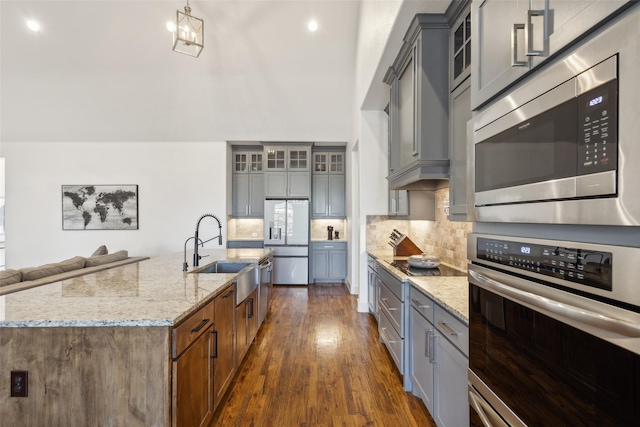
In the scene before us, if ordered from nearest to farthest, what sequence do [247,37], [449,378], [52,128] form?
[449,378], [247,37], [52,128]

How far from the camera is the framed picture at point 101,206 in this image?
6.24 meters

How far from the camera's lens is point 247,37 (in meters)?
4.96

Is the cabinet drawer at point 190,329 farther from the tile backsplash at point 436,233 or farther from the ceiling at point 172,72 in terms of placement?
the ceiling at point 172,72

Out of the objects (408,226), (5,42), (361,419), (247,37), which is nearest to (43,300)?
(361,419)

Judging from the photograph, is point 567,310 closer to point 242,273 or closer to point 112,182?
point 242,273

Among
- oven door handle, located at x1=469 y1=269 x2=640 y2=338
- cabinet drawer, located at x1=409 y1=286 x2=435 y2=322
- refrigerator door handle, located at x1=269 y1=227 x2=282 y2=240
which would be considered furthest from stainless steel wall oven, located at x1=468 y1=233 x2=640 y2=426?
refrigerator door handle, located at x1=269 y1=227 x2=282 y2=240

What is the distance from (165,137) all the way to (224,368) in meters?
5.43

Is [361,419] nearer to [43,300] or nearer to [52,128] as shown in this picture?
[43,300]

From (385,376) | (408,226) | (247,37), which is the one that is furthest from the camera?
(247,37)

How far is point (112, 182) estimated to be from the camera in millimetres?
6258

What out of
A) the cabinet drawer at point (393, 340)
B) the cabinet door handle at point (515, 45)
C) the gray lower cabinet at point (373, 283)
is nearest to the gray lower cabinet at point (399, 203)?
the gray lower cabinet at point (373, 283)

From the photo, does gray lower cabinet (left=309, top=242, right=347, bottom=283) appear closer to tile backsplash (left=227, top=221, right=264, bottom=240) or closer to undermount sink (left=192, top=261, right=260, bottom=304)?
tile backsplash (left=227, top=221, right=264, bottom=240)

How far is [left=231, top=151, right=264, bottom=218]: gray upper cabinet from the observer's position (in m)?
6.51

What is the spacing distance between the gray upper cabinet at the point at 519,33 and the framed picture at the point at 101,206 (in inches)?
267
